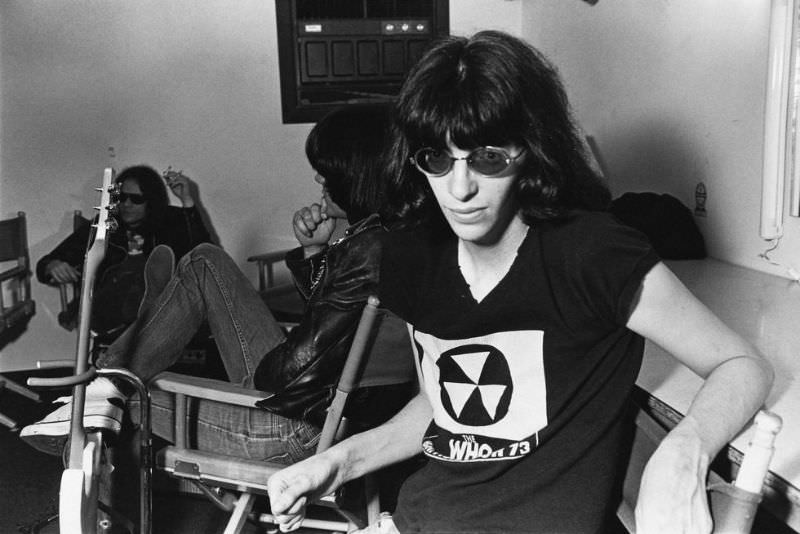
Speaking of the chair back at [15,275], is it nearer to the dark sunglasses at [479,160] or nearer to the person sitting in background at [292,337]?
the person sitting in background at [292,337]

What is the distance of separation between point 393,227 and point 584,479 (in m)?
0.45

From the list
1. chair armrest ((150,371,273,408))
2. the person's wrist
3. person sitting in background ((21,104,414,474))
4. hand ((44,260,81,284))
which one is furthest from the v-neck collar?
hand ((44,260,81,284))

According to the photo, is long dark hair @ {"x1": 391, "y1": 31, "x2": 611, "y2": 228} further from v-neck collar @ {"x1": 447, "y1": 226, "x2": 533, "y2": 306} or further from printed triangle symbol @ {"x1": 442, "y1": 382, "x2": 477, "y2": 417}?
printed triangle symbol @ {"x1": 442, "y1": 382, "x2": 477, "y2": 417}

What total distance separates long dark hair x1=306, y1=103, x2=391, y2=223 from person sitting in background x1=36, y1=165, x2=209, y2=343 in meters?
A: 1.77

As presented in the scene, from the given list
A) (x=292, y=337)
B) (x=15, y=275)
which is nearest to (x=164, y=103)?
(x=15, y=275)

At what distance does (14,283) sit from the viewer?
3.92 metres

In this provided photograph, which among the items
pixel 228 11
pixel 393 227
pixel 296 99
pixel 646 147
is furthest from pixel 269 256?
pixel 393 227

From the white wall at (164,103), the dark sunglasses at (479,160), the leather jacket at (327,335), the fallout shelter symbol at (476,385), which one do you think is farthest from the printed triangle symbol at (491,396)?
the white wall at (164,103)

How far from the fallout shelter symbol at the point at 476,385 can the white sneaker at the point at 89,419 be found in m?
1.00

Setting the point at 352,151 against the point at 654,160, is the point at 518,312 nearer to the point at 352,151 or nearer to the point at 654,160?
the point at 352,151

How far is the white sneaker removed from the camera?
5.63 ft

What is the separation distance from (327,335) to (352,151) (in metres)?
0.46

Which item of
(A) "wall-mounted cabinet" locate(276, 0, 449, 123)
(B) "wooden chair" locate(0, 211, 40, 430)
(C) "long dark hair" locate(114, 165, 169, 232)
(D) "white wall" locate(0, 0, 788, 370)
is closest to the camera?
(B) "wooden chair" locate(0, 211, 40, 430)

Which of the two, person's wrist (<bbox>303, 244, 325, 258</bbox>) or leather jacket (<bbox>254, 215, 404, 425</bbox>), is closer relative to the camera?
leather jacket (<bbox>254, 215, 404, 425</bbox>)
